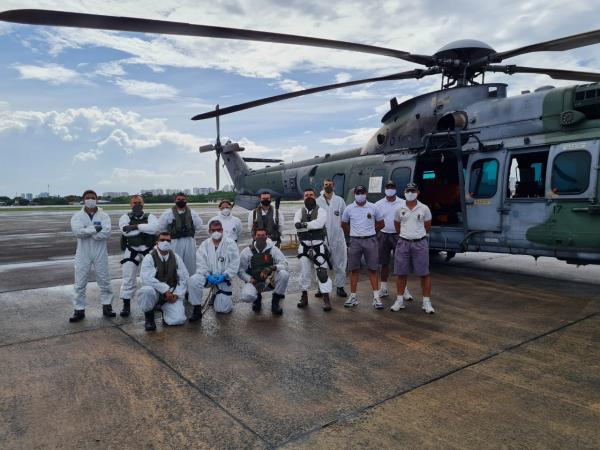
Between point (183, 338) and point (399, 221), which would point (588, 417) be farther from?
point (183, 338)

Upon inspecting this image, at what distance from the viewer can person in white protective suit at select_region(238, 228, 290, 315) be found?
20.1 feet

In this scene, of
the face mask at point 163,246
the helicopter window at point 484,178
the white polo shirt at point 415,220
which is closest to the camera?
the face mask at point 163,246

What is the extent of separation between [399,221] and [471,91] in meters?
4.12

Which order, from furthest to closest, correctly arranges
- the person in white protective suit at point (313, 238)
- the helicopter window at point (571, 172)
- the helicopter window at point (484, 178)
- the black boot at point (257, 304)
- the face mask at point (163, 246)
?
1. the helicopter window at point (484, 178)
2. the helicopter window at point (571, 172)
3. the person in white protective suit at point (313, 238)
4. the black boot at point (257, 304)
5. the face mask at point (163, 246)

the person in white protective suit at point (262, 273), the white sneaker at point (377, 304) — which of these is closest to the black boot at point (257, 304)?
the person in white protective suit at point (262, 273)

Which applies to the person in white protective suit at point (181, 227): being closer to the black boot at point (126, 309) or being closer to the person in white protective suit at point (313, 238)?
the black boot at point (126, 309)

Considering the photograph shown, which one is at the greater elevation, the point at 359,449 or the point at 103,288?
the point at 103,288

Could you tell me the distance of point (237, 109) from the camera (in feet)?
30.7

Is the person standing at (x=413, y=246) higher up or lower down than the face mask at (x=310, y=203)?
lower down

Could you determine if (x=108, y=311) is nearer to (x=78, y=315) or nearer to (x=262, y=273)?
(x=78, y=315)

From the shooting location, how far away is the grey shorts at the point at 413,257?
19.5ft

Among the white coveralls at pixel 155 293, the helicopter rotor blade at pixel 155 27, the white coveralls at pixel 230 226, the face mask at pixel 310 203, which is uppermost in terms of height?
the helicopter rotor blade at pixel 155 27

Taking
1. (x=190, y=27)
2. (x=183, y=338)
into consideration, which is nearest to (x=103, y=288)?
(x=183, y=338)

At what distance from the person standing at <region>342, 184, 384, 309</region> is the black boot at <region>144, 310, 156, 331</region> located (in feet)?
8.95
